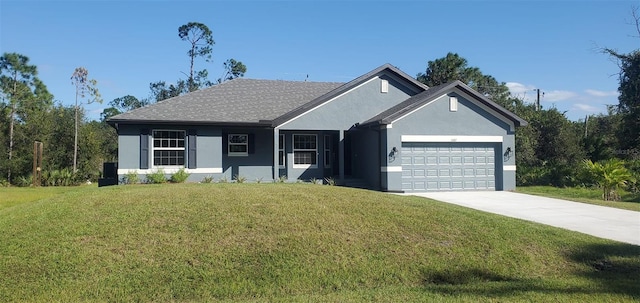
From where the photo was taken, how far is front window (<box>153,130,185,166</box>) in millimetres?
17656

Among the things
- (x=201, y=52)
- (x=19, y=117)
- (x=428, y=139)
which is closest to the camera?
(x=428, y=139)

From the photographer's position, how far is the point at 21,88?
96.8ft

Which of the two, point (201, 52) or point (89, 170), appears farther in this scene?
point (201, 52)

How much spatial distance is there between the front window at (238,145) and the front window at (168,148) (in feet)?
6.87

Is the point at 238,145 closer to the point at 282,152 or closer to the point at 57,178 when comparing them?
the point at 282,152

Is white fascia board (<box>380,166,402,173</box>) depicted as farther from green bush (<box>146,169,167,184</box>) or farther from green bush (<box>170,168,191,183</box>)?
green bush (<box>146,169,167,184</box>)

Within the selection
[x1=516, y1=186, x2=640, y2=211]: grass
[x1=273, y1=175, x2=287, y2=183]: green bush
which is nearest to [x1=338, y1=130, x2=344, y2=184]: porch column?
[x1=273, y1=175, x2=287, y2=183]: green bush

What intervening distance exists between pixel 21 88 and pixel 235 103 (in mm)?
19166

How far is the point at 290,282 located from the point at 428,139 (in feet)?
41.3

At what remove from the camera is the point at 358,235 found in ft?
25.7

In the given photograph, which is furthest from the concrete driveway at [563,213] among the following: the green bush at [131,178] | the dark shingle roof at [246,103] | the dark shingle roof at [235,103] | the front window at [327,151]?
the green bush at [131,178]

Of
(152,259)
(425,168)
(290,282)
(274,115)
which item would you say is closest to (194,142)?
(274,115)

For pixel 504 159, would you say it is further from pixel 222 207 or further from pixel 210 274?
pixel 210 274

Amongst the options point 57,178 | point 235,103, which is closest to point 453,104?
point 235,103
